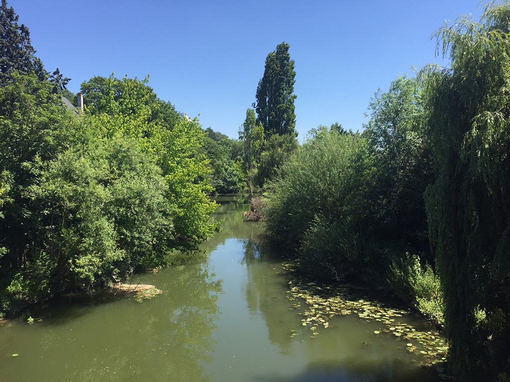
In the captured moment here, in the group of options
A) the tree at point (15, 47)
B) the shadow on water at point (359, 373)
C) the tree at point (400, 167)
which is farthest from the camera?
the tree at point (15, 47)

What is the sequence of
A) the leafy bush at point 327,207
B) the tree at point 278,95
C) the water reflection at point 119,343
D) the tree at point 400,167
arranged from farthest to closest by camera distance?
the tree at point 278,95 < the leafy bush at point 327,207 < the tree at point 400,167 < the water reflection at point 119,343

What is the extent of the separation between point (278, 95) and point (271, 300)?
123 feet

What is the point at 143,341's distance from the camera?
962 centimetres

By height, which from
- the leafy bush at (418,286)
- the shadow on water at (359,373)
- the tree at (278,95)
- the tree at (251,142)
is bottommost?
the shadow on water at (359,373)

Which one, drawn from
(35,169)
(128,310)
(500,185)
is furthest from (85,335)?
(500,185)

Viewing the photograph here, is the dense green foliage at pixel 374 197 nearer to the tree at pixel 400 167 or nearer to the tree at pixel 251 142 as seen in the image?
the tree at pixel 400 167

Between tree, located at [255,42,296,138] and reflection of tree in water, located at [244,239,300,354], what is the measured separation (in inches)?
1153

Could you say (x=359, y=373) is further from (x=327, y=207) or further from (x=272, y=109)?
(x=272, y=109)

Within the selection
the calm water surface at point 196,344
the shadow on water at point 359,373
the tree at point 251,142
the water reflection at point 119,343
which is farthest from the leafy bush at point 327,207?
the tree at point 251,142

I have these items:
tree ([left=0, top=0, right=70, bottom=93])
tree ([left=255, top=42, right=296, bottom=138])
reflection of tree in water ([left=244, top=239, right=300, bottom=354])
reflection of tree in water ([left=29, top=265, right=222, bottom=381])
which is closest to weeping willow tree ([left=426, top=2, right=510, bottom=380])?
reflection of tree in water ([left=244, top=239, right=300, bottom=354])

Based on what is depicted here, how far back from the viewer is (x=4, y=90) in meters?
13.9

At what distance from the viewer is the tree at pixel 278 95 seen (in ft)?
150

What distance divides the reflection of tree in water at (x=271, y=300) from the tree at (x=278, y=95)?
29280 millimetres

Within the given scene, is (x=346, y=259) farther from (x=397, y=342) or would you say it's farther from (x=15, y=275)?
(x=15, y=275)
